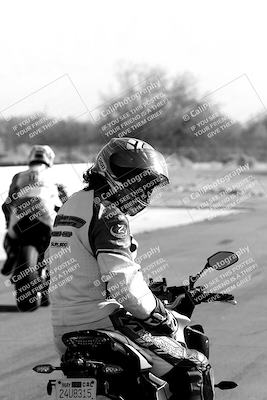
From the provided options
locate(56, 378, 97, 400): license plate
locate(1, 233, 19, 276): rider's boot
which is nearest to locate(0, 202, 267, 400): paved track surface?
locate(1, 233, 19, 276): rider's boot

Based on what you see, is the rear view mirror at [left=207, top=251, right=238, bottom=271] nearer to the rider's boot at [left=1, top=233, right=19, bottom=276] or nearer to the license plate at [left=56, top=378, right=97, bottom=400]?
the license plate at [left=56, top=378, right=97, bottom=400]

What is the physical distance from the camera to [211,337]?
8336 millimetres

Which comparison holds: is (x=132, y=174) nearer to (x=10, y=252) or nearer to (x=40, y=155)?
(x=40, y=155)

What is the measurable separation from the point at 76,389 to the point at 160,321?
1.79 ft

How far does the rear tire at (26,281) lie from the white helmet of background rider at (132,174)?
5.67 metres

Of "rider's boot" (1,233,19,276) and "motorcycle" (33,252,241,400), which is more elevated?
"rider's boot" (1,233,19,276)

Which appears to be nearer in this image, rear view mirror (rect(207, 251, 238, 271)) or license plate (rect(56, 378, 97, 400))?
license plate (rect(56, 378, 97, 400))

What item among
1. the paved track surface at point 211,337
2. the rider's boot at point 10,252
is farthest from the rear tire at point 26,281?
the rider's boot at point 10,252

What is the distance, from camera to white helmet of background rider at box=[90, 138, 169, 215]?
14.1 feet

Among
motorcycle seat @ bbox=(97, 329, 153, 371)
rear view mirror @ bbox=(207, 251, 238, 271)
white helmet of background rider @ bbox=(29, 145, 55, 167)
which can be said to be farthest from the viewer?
white helmet of background rider @ bbox=(29, 145, 55, 167)

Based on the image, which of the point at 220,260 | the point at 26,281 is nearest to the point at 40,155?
the point at 26,281

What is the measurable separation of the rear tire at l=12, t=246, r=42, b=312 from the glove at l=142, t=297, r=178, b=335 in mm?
5733

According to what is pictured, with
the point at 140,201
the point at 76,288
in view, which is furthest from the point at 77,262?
the point at 140,201

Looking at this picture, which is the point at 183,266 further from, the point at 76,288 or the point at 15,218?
the point at 76,288
